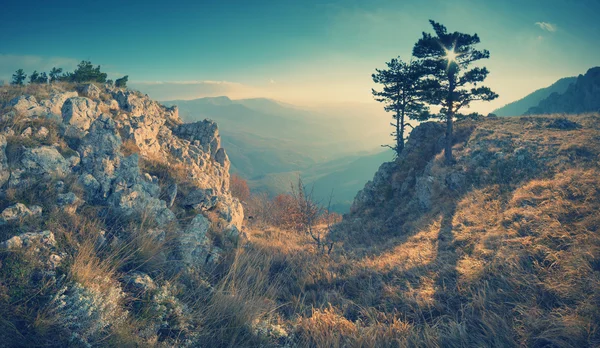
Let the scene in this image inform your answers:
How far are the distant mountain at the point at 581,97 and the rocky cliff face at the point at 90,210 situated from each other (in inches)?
3582

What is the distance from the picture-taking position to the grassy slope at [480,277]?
12.4 ft

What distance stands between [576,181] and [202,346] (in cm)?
1153

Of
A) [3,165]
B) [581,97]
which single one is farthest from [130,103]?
[581,97]

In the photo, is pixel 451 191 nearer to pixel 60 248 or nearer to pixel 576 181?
pixel 576 181

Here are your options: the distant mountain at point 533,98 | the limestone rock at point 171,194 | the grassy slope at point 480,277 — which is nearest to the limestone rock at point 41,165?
the limestone rock at point 171,194

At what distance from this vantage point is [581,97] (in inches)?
3056

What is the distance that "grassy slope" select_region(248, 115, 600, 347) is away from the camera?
3.78 metres

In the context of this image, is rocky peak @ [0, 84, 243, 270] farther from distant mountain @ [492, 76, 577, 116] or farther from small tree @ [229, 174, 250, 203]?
distant mountain @ [492, 76, 577, 116]

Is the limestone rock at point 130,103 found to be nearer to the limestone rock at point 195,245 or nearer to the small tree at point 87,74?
the small tree at point 87,74

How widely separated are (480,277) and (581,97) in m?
111

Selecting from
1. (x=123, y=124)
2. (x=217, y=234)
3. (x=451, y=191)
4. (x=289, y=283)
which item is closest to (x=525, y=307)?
(x=289, y=283)

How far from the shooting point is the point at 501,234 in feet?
23.6

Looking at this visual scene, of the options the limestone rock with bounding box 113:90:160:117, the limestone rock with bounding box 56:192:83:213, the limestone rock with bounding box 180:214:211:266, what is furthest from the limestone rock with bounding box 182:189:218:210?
the limestone rock with bounding box 113:90:160:117

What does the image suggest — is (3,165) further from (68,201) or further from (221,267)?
(221,267)
